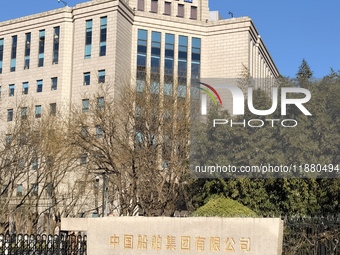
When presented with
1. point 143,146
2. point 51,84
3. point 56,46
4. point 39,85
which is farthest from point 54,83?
point 143,146

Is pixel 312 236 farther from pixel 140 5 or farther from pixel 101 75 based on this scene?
pixel 140 5

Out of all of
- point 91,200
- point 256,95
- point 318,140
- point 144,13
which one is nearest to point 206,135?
point 256,95

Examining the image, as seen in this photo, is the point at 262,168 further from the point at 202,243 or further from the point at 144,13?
the point at 144,13

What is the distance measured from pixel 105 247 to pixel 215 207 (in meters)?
3.49

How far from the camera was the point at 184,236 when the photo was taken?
34.4 feet

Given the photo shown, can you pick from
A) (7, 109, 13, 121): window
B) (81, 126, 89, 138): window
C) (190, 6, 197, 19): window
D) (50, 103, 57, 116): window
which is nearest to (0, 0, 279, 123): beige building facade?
(50, 103, 57, 116): window

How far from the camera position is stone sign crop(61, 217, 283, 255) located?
993 cm

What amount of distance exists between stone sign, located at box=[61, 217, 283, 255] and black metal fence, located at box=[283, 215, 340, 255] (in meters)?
2.36

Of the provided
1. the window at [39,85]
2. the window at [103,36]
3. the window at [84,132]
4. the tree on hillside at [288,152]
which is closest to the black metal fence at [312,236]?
the tree on hillside at [288,152]

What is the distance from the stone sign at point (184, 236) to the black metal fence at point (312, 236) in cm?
236

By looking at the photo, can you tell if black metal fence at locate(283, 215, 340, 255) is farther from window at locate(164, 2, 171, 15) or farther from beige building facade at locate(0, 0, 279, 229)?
window at locate(164, 2, 171, 15)

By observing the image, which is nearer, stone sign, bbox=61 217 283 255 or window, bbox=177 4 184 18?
stone sign, bbox=61 217 283 255

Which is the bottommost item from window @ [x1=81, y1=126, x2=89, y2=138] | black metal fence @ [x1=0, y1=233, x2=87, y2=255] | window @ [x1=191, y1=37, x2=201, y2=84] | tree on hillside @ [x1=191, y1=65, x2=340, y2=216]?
black metal fence @ [x1=0, y1=233, x2=87, y2=255]

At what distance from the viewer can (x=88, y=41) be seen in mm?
41281
